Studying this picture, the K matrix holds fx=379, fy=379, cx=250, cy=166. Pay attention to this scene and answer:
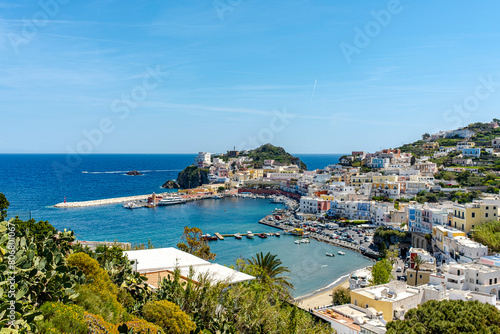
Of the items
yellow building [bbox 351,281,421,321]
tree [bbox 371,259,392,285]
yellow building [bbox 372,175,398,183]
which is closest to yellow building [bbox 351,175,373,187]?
yellow building [bbox 372,175,398,183]

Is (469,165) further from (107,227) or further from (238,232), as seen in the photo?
(107,227)

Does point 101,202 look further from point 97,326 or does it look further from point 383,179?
point 97,326

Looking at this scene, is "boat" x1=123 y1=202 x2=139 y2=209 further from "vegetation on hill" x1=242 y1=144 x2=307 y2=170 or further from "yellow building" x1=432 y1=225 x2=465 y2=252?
"vegetation on hill" x1=242 y1=144 x2=307 y2=170

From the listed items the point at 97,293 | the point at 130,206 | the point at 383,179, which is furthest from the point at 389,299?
the point at 130,206

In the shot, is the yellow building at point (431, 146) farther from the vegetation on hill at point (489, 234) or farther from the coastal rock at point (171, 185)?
the vegetation on hill at point (489, 234)

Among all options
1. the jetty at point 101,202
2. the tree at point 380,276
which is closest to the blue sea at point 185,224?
the jetty at point 101,202
